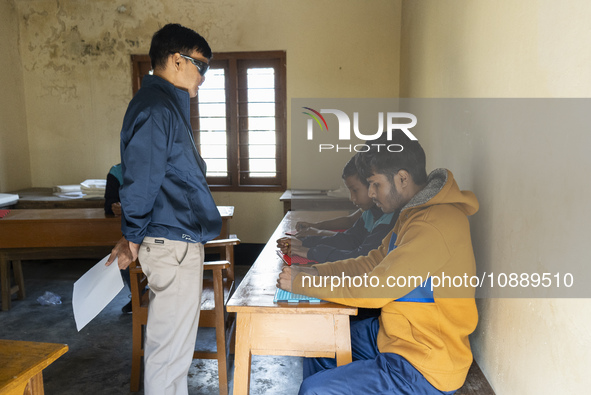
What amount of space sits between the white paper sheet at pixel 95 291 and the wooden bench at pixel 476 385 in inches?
48.0

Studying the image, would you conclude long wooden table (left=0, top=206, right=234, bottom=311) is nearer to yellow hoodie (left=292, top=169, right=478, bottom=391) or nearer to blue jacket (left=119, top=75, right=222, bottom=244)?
blue jacket (left=119, top=75, right=222, bottom=244)

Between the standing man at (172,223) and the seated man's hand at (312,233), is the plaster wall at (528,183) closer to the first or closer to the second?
the seated man's hand at (312,233)

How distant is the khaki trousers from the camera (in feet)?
5.52

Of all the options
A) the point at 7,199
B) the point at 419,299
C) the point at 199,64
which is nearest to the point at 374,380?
the point at 419,299

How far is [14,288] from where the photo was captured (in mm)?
3410

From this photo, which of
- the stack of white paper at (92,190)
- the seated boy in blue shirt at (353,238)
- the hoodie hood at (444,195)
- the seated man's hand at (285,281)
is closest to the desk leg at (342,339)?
the seated man's hand at (285,281)

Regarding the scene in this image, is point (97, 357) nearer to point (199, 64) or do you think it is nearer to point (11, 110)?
point (199, 64)

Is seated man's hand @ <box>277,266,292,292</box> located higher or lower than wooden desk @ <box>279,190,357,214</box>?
higher

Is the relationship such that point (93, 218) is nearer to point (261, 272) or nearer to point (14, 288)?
point (14, 288)

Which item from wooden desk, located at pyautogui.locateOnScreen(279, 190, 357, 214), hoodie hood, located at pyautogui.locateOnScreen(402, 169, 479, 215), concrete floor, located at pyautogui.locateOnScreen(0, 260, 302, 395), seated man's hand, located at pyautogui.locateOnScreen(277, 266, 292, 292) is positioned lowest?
concrete floor, located at pyautogui.locateOnScreen(0, 260, 302, 395)

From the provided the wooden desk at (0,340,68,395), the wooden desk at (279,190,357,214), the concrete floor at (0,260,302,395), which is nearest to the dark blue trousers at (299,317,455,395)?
the wooden desk at (0,340,68,395)

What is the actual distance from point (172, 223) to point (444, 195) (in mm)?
996

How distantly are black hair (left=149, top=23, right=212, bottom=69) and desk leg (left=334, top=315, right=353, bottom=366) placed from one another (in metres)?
1.16

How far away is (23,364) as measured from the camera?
40.3 inches
